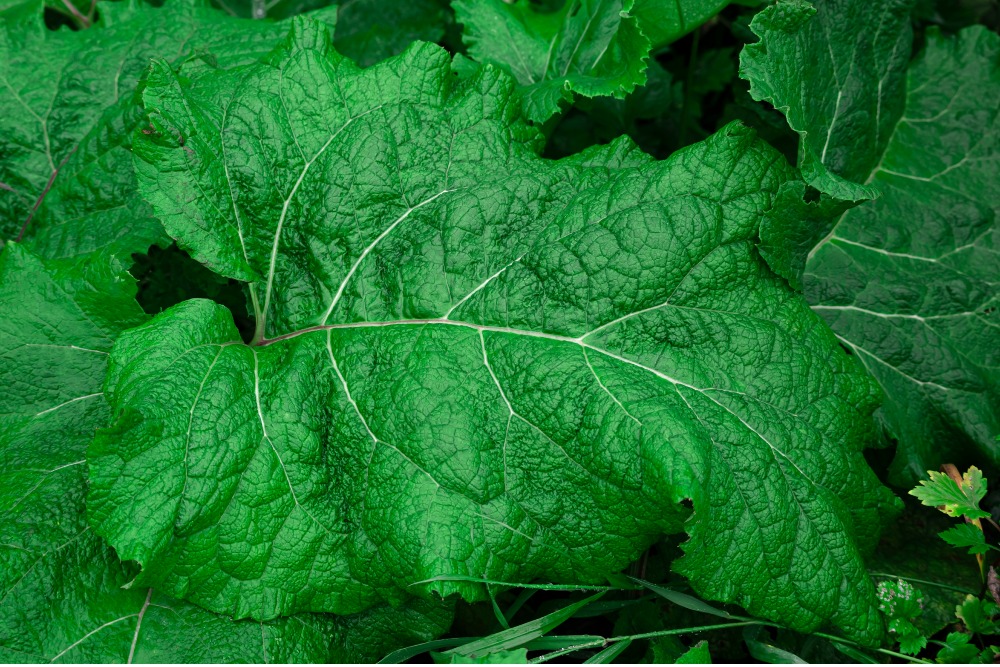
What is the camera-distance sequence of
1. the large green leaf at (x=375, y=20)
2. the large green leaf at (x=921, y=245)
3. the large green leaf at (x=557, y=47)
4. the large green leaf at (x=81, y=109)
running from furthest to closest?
the large green leaf at (x=375, y=20) → the large green leaf at (x=81, y=109) → the large green leaf at (x=921, y=245) → the large green leaf at (x=557, y=47)

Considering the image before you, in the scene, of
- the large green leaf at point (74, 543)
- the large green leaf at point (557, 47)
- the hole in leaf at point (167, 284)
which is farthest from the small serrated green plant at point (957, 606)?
the hole in leaf at point (167, 284)

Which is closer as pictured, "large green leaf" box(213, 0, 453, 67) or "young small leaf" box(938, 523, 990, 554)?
"young small leaf" box(938, 523, 990, 554)

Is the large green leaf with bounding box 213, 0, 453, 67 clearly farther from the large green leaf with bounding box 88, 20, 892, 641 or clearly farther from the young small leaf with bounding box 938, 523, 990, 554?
the young small leaf with bounding box 938, 523, 990, 554

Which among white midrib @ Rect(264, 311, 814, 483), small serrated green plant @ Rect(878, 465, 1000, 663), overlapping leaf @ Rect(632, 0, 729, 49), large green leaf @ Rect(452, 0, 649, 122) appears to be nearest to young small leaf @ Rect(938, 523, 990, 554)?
small serrated green plant @ Rect(878, 465, 1000, 663)

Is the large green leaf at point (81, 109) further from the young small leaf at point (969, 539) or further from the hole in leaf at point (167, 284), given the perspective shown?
the young small leaf at point (969, 539)

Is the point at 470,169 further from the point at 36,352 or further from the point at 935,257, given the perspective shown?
the point at 935,257
